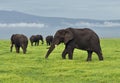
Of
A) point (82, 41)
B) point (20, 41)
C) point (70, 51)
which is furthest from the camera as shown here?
point (20, 41)

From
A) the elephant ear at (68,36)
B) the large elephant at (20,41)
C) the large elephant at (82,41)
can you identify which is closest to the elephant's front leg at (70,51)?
the large elephant at (82,41)

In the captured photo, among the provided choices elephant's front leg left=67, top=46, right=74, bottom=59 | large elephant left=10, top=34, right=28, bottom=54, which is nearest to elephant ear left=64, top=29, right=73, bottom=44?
elephant's front leg left=67, top=46, right=74, bottom=59

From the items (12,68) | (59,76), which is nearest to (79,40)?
(12,68)

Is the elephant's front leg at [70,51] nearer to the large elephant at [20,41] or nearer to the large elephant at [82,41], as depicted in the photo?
the large elephant at [82,41]

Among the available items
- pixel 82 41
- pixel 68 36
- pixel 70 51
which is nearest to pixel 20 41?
pixel 68 36

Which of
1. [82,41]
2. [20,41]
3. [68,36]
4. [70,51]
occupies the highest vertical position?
[68,36]

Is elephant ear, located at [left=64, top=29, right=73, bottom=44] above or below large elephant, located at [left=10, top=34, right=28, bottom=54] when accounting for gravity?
above

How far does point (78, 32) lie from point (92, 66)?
657cm

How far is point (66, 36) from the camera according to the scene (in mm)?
32688

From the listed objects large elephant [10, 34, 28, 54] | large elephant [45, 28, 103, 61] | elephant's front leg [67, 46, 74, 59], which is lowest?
large elephant [10, 34, 28, 54]

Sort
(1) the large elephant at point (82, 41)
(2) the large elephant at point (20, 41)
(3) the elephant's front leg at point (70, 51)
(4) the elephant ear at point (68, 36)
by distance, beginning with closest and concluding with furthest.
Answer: (3) the elephant's front leg at point (70, 51), (1) the large elephant at point (82, 41), (4) the elephant ear at point (68, 36), (2) the large elephant at point (20, 41)

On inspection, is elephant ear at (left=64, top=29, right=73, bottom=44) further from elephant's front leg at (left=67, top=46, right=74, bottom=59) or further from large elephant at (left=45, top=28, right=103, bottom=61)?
elephant's front leg at (left=67, top=46, right=74, bottom=59)

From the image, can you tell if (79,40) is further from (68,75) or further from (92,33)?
(68,75)

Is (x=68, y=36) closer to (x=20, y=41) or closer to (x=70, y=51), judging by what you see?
(x=70, y=51)
